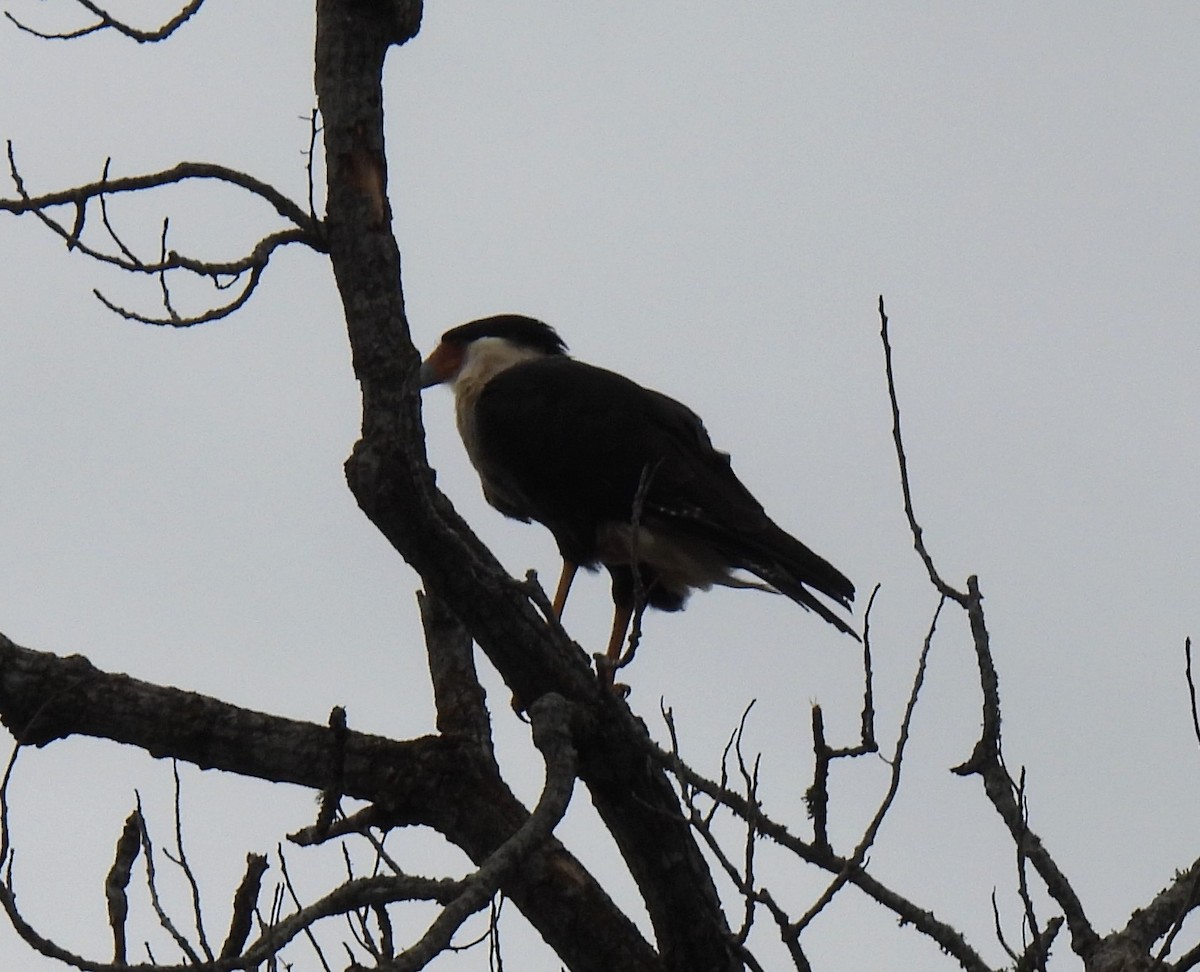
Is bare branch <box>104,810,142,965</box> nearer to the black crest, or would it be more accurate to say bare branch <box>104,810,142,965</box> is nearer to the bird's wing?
the bird's wing

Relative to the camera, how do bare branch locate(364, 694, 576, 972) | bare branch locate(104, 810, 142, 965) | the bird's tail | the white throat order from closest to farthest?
1. bare branch locate(364, 694, 576, 972)
2. bare branch locate(104, 810, 142, 965)
3. the bird's tail
4. the white throat

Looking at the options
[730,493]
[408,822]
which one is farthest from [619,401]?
[408,822]

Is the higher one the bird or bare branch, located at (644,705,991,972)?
the bird

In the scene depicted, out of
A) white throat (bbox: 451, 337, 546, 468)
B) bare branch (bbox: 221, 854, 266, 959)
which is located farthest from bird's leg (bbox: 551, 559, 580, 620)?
bare branch (bbox: 221, 854, 266, 959)

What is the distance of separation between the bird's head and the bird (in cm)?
38

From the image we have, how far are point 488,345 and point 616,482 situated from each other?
3.37 feet

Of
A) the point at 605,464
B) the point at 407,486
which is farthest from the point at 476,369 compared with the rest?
the point at 407,486

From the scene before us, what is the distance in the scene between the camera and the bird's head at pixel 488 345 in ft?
18.9

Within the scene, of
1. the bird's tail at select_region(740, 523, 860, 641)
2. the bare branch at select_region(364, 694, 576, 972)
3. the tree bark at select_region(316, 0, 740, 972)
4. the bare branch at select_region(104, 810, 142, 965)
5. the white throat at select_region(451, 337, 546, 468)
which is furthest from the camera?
the white throat at select_region(451, 337, 546, 468)

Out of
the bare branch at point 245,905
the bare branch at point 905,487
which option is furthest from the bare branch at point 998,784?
the bare branch at point 245,905

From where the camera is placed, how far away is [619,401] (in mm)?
5164

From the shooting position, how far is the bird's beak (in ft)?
19.1

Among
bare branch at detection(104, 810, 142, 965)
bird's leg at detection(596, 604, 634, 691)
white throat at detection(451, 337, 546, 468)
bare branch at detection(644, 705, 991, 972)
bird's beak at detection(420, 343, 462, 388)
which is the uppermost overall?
bird's beak at detection(420, 343, 462, 388)

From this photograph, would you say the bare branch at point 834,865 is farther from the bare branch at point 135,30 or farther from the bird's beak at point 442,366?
the bird's beak at point 442,366
